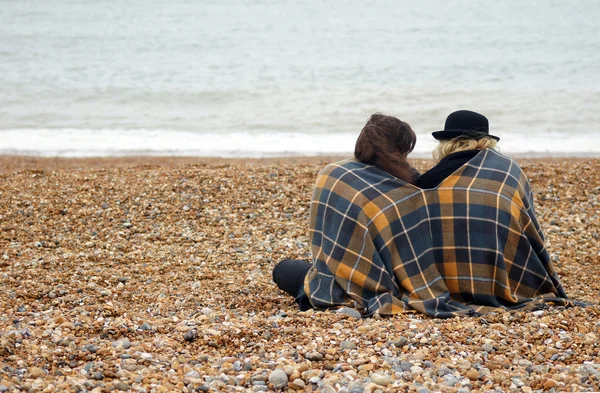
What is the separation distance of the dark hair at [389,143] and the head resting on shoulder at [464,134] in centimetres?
23

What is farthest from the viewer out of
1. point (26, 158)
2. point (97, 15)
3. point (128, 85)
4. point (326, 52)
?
point (97, 15)

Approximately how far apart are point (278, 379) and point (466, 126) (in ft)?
6.56

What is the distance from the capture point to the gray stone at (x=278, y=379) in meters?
3.03

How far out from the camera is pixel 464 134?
415cm

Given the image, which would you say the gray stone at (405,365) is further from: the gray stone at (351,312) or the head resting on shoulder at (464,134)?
the head resting on shoulder at (464,134)

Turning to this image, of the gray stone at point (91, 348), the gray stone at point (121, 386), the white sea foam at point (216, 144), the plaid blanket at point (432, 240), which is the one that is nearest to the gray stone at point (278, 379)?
the gray stone at point (121, 386)

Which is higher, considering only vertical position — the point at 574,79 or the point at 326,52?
the point at 326,52

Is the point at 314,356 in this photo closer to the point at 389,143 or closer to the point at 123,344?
the point at 123,344

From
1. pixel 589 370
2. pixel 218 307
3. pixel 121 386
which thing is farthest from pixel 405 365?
pixel 218 307

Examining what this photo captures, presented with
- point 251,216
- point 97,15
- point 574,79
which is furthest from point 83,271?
point 97,15

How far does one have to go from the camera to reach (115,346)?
3.49 m

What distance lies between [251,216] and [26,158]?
21.4ft

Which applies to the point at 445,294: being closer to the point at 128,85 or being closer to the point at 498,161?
the point at 498,161

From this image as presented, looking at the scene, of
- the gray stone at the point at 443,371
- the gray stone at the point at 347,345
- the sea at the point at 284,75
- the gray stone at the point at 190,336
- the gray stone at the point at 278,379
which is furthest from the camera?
the sea at the point at 284,75
